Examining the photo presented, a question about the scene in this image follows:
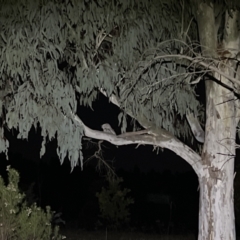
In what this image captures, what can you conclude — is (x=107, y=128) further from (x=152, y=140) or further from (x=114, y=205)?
(x=114, y=205)

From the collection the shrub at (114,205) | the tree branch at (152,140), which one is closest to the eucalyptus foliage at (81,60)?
the tree branch at (152,140)

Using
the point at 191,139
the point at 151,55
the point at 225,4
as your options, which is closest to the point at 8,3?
the point at 151,55

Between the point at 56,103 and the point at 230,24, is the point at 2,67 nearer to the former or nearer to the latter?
the point at 56,103

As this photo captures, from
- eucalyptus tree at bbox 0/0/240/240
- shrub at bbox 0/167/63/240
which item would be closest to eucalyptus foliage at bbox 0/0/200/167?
eucalyptus tree at bbox 0/0/240/240

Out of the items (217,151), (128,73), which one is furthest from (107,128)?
(217,151)

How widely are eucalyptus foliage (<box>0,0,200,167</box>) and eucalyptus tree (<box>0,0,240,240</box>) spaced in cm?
2

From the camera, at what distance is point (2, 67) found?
31.6 feet

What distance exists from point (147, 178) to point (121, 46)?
17.5 m

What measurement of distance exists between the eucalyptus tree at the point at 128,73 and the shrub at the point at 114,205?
1116cm

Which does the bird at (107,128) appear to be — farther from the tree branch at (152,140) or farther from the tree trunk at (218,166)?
the tree trunk at (218,166)

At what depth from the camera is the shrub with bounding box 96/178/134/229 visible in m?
21.5

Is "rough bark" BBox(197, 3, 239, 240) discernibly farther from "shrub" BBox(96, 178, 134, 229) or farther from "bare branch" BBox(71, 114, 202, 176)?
"shrub" BBox(96, 178, 134, 229)

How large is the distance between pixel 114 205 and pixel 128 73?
12483 mm

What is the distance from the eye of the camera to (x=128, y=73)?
31.6ft
